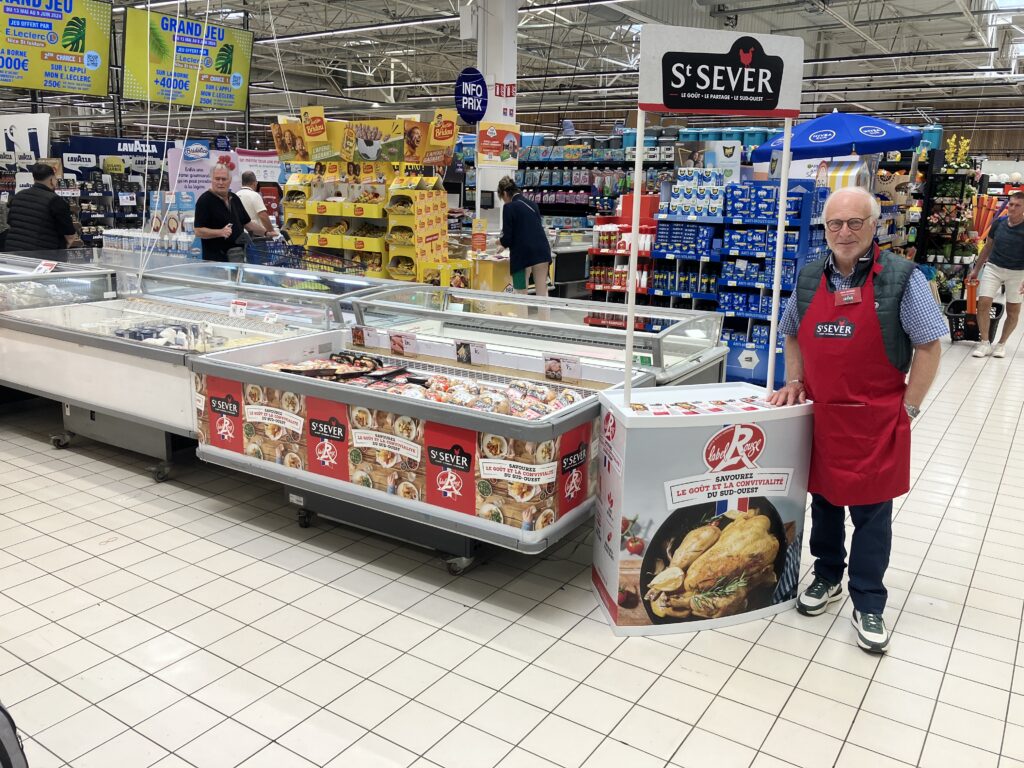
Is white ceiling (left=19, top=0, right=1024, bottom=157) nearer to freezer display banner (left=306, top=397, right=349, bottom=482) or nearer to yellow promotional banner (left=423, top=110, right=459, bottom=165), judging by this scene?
yellow promotional banner (left=423, top=110, right=459, bottom=165)

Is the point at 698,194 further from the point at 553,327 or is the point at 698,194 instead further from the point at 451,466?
the point at 451,466

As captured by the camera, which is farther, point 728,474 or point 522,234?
point 522,234

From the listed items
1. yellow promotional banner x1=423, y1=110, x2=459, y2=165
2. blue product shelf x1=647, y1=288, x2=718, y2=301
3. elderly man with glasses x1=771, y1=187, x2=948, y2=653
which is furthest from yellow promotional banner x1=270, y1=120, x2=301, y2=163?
elderly man with glasses x1=771, y1=187, x2=948, y2=653

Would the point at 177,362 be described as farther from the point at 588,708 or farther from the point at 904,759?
the point at 904,759

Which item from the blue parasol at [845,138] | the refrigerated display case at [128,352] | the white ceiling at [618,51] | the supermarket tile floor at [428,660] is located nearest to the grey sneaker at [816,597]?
the supermarket tile floor at [428,660]

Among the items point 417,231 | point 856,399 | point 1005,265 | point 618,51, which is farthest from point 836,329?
point 618,51

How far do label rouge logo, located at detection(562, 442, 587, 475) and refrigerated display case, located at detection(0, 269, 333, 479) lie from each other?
2077 mm

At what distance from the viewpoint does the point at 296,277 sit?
226 inches

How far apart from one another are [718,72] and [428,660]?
2.54 meters

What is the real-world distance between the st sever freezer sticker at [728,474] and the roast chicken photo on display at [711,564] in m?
0.07

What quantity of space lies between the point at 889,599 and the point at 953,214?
32.6ft

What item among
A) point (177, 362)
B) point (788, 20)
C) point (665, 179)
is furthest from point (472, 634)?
point (788, 20)

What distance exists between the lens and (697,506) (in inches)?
127

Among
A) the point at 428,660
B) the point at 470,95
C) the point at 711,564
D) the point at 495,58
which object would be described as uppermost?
the point at 495,58
